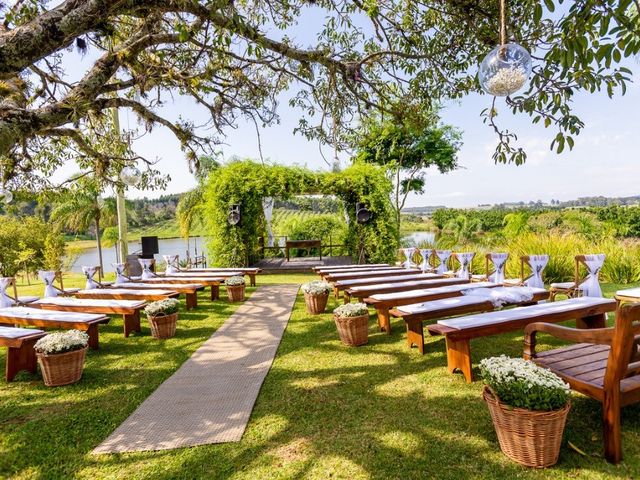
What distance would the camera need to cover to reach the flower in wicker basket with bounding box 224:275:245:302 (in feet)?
23.5

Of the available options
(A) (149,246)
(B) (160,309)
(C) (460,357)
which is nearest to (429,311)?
(C) (460,357)

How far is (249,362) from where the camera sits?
3881mm

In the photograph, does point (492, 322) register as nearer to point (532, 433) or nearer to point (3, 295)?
point (532, 433)

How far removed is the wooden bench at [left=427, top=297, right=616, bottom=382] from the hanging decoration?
1.87 m

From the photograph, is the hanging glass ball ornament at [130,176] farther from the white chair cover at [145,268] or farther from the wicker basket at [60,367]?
the wicker basket at [60,367]

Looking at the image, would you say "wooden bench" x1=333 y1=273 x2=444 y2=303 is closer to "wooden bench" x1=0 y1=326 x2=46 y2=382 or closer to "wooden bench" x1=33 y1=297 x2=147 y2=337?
"wooden bench" x1=33 y1=297 x2=147 y2=337

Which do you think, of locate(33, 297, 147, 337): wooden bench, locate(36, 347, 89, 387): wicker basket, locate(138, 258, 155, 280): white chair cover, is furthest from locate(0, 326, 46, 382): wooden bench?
locate(138, 258, 155, 280): white chair cover

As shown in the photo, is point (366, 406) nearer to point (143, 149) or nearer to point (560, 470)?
point (560, 470)

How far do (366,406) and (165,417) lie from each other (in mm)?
1545

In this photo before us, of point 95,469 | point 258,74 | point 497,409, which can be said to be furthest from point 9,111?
point 258,74

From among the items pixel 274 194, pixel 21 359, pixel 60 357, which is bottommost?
pixel 21 359

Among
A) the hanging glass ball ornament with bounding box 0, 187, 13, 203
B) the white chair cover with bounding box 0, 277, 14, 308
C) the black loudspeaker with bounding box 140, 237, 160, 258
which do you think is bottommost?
the white chair cover with bounding box 0, 277, 14, 308

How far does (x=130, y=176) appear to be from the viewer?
6168 mm

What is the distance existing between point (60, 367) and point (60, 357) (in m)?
0.10
